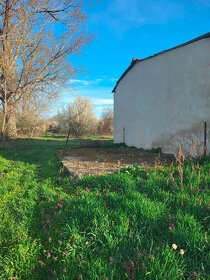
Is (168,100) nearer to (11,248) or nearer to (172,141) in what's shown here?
(172,141)

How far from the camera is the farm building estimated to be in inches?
266

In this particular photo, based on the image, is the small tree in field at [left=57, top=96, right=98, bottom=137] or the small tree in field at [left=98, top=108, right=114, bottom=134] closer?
the small tree in field at [left=57, top=96, right=98, bottom=137]

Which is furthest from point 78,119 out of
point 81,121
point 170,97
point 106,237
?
point 106,237

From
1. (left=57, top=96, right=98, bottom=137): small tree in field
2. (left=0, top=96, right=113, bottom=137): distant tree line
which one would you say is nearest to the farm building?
(left=0, top=96, right=113, bottom=137): distant tree line

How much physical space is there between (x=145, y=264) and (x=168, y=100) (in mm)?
7609

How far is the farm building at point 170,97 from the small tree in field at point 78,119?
1491 cm

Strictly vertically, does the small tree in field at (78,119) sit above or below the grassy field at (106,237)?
above

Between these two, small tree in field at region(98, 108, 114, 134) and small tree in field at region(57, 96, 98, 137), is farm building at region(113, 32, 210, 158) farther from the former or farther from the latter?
small tree in field at region(98, 108, 114, 134)

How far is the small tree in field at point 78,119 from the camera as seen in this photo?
2640 cm

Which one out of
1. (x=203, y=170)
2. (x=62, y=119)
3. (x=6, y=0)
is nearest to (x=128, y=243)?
(x=203, y=170)

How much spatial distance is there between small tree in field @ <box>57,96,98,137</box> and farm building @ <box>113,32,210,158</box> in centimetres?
1491

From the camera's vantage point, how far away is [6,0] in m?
10.5

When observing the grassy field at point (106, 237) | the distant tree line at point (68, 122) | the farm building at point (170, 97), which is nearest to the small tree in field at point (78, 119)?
the distant tree line at point (68, 122)

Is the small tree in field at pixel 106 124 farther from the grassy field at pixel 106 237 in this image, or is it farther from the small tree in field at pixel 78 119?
the grassy field at pixel 106 237
